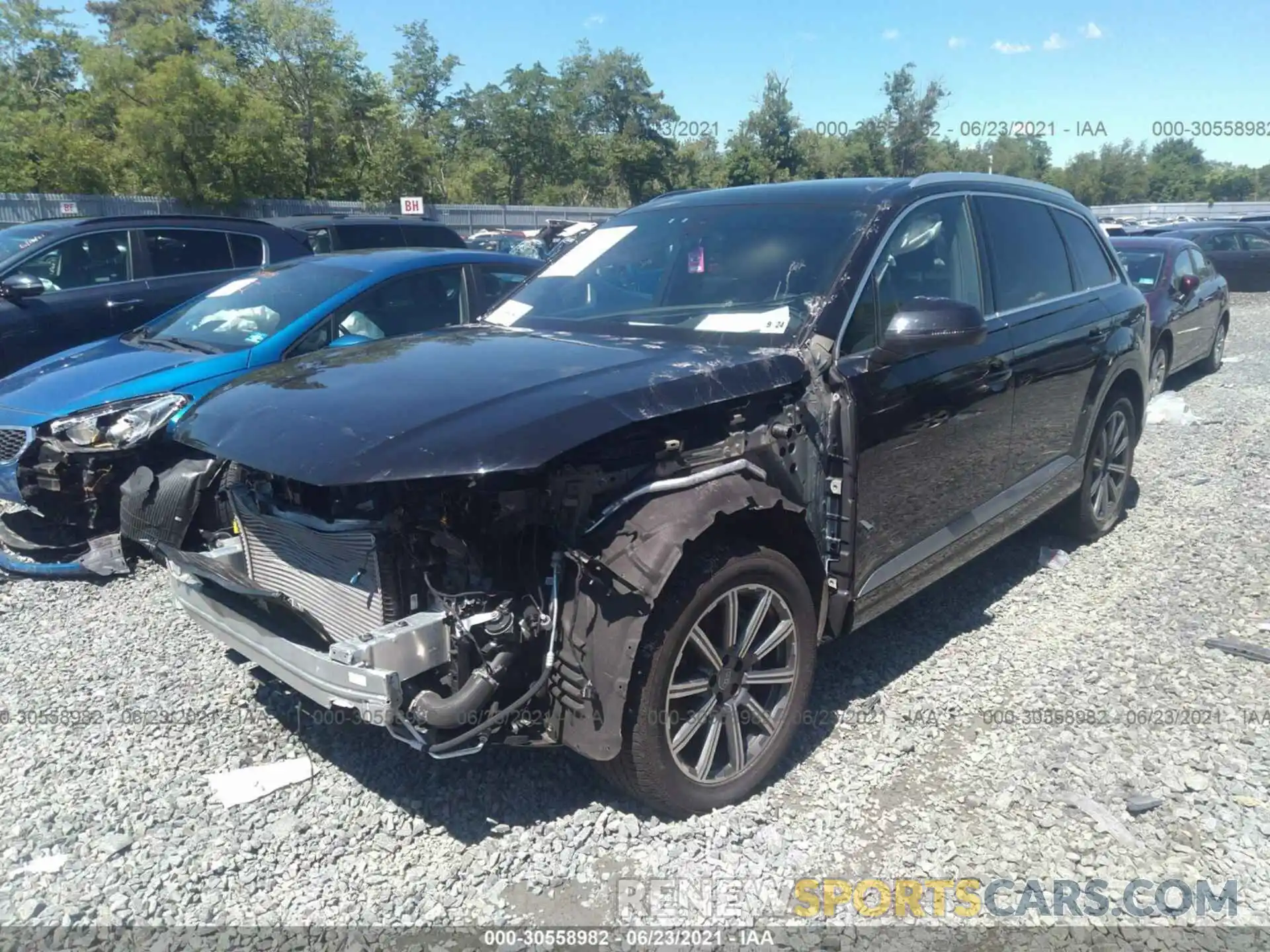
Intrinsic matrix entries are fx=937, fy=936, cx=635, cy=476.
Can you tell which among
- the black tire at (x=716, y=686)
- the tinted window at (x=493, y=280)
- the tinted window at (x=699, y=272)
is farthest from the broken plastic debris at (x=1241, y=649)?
the tinted window at (x=493, y=280)

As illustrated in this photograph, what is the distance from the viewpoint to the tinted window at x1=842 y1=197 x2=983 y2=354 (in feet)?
11.6

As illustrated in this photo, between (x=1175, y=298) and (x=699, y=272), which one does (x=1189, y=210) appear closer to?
(x=1175, y=298)

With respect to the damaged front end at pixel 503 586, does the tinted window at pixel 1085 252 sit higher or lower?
higher

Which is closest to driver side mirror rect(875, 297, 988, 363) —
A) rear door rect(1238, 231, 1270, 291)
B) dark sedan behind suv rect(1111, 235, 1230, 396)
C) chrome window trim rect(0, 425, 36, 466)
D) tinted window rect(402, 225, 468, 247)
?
chrome window trim rect(0, 425, 36, 466)

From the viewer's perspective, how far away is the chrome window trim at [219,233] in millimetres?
8445

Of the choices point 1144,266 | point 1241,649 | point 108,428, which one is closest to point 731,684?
point 1241,649

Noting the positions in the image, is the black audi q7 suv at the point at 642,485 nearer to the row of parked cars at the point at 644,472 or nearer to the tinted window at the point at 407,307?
the row of parked cars at the point at 644,472

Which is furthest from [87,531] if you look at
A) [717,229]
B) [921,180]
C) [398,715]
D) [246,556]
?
[921,180]

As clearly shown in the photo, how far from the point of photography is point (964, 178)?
14.3 ft

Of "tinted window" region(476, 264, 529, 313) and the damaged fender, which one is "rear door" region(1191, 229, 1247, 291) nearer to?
"tinted window" region(476, 264, 529, 313)

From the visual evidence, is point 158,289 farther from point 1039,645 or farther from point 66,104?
point 66,104

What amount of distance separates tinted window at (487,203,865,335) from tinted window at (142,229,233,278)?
549 centimetres

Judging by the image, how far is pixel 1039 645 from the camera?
14.1 feet

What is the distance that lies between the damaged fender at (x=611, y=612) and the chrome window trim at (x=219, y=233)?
6816 mm
